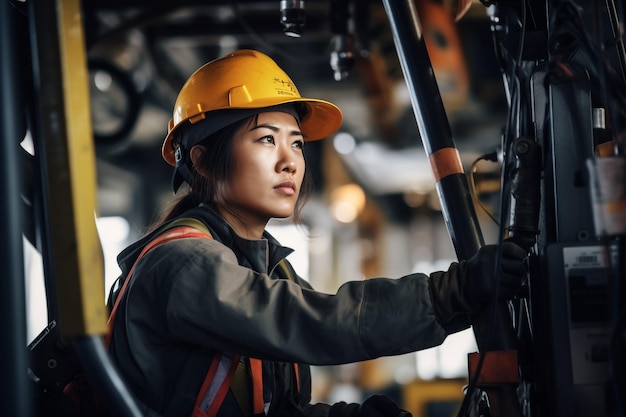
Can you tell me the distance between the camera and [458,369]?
19609 millimetres

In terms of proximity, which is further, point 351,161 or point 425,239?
point 425,239

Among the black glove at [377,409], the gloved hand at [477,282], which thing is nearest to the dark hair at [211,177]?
the black glove at [377,409]

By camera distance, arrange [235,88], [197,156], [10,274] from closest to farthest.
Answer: [10,274] < [235,88] < [197,156]

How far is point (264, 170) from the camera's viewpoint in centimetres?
263

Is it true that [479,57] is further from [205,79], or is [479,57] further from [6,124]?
[6,124]

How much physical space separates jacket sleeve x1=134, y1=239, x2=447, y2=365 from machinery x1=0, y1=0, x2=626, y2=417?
207mm

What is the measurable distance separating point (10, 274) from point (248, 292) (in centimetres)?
99

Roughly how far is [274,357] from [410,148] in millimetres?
10663

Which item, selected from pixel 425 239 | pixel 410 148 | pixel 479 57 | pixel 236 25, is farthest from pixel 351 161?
pixel 236 25

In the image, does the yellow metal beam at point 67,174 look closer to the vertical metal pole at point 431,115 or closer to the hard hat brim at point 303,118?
the vertical metal pole at point 431,115

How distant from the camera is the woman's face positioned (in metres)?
2.63

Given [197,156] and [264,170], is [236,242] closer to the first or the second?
[264,170]

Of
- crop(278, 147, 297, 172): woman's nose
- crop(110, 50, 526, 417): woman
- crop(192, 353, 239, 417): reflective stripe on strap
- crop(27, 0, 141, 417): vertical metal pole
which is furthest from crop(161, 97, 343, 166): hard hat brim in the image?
crop(27, 0, 141, 417): vertical metal pole

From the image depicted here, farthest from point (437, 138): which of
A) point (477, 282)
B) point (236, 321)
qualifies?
point (236, 321)
